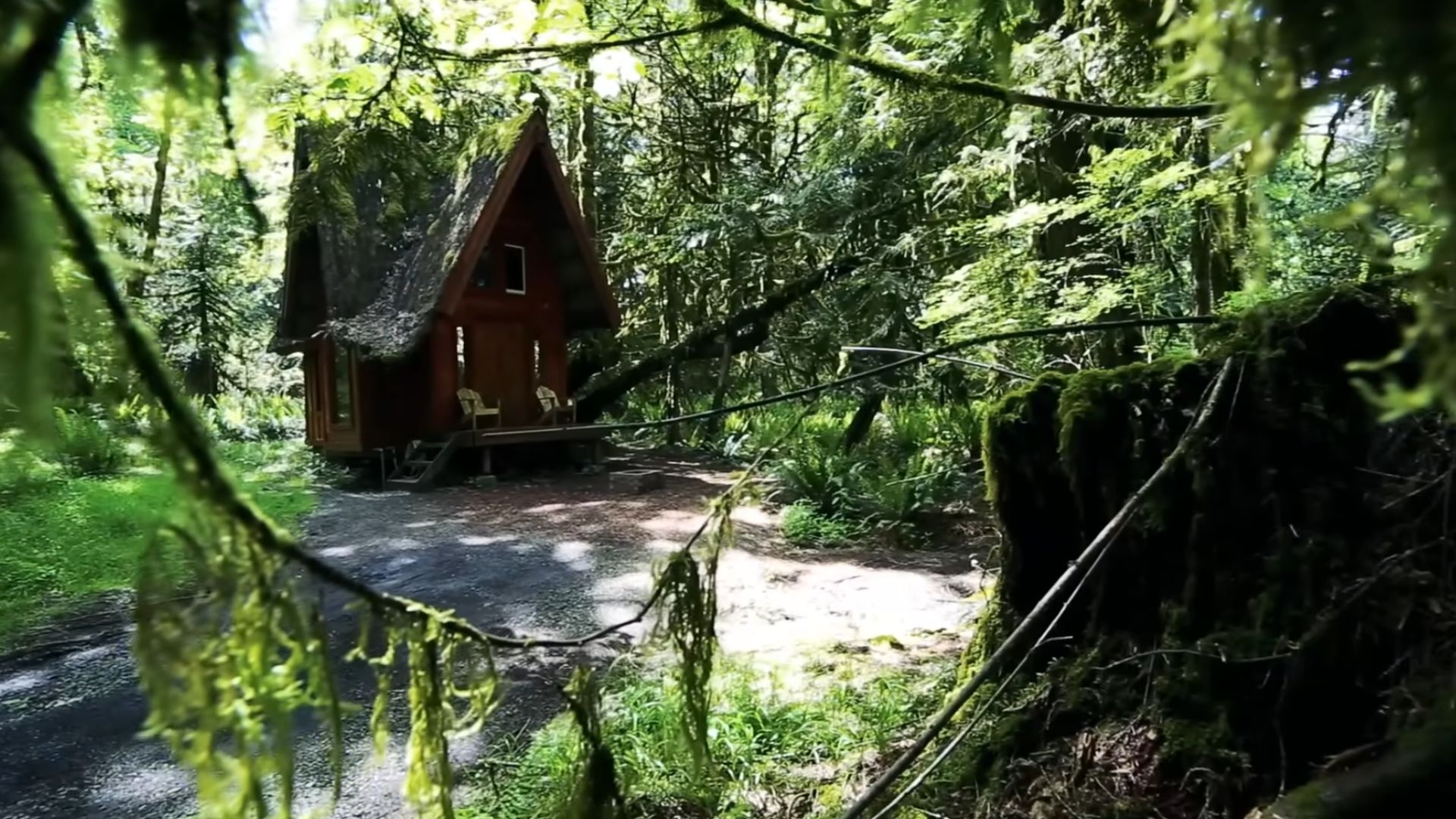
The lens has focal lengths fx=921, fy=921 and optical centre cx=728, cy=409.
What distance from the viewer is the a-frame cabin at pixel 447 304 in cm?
1453

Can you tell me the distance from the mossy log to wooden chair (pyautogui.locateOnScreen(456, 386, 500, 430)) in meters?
12.8

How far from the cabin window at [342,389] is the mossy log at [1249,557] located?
14310 mm

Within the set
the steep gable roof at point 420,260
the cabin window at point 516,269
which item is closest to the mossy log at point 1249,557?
the steep gable roof at point 420,260

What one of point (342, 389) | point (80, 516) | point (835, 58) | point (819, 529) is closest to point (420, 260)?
point (342, 389)

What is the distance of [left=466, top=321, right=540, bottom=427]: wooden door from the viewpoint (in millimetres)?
15656

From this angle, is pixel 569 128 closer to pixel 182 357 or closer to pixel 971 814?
pixel 182 357

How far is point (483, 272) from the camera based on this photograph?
15891mm

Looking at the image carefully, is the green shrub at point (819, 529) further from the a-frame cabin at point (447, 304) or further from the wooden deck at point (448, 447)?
the a-frame cabin at point (447, 304)

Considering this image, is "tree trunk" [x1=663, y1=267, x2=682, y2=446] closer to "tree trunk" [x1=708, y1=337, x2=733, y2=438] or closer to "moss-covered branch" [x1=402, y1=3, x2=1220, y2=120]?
"tree trunk" [x1=708, y1=337, x2=733, y2=438]

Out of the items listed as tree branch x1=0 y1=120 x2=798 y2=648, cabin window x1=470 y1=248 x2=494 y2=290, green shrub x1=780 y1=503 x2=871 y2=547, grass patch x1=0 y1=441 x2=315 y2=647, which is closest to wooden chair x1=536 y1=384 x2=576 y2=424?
cabin window x1=470 y1=248 x2=494 y2=290

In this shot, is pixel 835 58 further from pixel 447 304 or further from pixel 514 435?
pixel 514 435

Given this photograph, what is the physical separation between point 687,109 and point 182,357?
14.2m

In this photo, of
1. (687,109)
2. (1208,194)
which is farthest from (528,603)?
(687,109)

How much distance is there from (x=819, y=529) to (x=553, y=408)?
710cm
